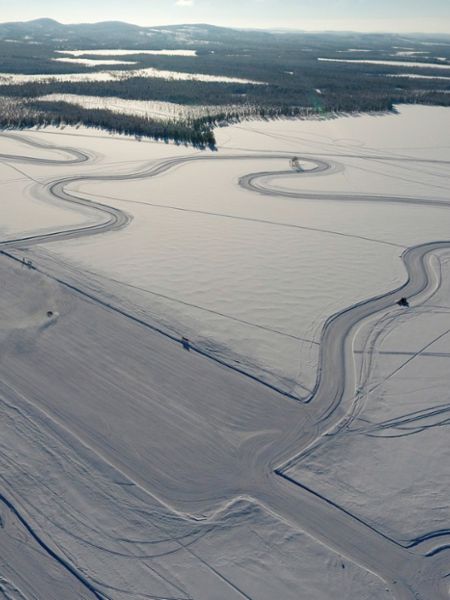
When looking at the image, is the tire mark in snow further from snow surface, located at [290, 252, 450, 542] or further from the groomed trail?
snow surface, located at [290, 252, 450, 542]

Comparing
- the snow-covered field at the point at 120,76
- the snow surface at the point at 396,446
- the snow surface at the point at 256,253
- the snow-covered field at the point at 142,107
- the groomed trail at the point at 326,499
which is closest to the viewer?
the groomed trail at the point at 326,499

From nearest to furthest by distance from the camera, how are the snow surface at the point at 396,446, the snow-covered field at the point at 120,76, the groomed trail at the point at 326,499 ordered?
the groomed trail at the point at 326,499 < the snow surface at the point at 396,446 < the snow-covered field at the point at 120,76

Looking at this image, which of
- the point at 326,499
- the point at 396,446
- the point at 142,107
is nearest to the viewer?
the point at 326,499

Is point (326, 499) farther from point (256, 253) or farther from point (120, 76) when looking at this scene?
point (120, 76)

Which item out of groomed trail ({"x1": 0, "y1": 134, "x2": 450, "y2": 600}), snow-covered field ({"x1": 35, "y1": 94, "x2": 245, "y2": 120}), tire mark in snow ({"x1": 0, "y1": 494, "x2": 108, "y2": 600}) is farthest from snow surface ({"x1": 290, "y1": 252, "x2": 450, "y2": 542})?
snow-covered field ({"x1": 35, "y1": 94, "x2": 245, "y2": 120})

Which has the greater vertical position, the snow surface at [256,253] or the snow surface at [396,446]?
the snow surface at [256,253]

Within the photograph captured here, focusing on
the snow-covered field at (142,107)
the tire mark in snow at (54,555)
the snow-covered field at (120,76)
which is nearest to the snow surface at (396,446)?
the tire mark in snow at (54,555)

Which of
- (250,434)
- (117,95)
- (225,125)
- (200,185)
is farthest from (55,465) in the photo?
(117,95)

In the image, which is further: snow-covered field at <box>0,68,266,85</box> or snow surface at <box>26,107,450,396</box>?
snow-covered field at <box>0,68,266,85</box>

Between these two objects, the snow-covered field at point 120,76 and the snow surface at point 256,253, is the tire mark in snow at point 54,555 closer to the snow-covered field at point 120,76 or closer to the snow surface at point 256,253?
the snow surface at point 256,253

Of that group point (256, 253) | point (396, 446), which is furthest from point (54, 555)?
point (256, 253)

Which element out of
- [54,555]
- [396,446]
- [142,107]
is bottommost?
[54,555]
